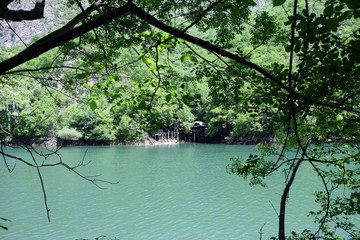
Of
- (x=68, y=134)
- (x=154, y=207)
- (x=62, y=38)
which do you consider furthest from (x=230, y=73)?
(x=68, y=134)

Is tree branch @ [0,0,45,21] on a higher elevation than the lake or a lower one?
higher

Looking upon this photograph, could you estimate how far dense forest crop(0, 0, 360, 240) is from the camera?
110 centimetres

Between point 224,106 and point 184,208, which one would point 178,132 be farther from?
point 224,106

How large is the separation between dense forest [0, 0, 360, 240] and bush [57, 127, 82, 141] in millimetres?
33416

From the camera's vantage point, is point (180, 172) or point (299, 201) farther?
point (180, 172)

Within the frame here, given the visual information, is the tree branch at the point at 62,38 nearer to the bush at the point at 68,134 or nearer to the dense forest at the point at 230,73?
the dense forest at the point at 230,73

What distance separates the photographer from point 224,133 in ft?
142

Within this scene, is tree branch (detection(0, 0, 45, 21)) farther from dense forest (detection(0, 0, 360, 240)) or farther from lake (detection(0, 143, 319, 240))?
lake (detection(0, 143, 319, 240))

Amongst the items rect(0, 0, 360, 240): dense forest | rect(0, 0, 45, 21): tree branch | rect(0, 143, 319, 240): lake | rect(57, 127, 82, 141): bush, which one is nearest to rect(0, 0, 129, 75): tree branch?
rect(0, 0, 360, 240): dense forest

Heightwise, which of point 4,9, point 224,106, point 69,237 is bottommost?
point 69,237

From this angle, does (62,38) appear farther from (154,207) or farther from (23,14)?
(154,207)

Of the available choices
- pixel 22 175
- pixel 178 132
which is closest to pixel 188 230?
pixel 22 175

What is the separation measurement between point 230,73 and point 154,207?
8431mm

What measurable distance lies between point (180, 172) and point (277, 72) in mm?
14942
